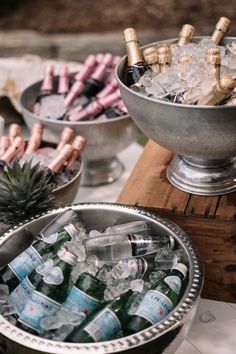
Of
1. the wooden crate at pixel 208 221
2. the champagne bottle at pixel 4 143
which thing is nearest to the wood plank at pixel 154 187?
the wooden crate at pixel 208 221

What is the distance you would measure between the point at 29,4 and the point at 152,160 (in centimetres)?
158

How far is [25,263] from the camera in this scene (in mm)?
822

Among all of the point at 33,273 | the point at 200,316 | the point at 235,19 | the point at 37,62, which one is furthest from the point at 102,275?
the point at 235,19

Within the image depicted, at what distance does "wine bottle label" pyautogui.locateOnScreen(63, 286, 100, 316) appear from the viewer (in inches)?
29.0

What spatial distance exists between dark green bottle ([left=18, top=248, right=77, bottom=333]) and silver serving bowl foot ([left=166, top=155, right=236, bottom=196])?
0.32 meters

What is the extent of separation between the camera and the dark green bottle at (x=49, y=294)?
0.73m

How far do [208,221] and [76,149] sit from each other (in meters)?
0.39

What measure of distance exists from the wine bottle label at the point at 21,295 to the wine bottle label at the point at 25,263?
0.03 meters

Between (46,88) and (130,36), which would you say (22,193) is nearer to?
(130,36)

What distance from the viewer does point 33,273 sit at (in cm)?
79

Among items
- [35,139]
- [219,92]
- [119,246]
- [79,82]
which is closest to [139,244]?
[119,246]

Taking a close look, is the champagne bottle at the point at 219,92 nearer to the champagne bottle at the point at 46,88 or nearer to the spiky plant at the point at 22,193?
the spiky plant at the point at 22,193

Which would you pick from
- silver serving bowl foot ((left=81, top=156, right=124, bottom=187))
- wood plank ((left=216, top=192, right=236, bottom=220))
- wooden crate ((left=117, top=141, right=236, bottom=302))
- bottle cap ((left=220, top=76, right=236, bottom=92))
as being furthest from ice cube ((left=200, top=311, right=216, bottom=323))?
silver serving bowl foot ((left=81, top=156, right=124, bottom=187))

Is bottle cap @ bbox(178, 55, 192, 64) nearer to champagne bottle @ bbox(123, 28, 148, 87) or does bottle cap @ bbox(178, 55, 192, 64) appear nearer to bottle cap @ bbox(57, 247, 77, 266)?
champagne bottle @ bbox(123, 28, 148, 87)
